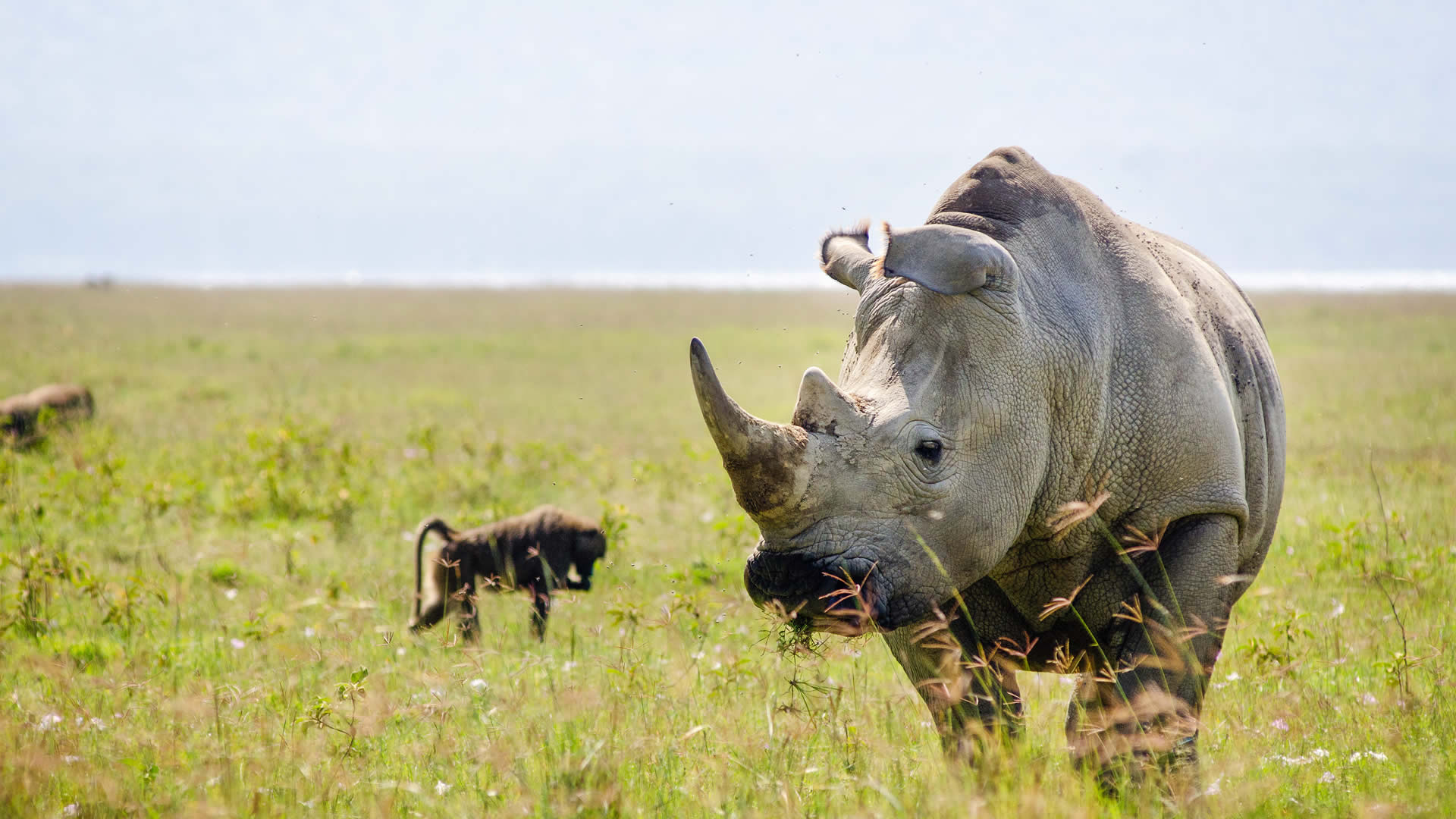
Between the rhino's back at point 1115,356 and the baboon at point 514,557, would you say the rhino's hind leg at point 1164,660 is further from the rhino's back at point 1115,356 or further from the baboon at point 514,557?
the baboon at point 514,557

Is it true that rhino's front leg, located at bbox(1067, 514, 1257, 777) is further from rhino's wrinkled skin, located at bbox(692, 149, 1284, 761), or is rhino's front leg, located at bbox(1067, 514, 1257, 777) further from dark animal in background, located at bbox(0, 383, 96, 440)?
dark animal in background, located at bbox(0, 383, 96, 440)

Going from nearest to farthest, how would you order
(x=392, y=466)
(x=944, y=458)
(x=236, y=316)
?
(x=944, y=458)
(x=392, y=466)
(x=236, y=316)

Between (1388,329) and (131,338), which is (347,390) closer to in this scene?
(131,338)

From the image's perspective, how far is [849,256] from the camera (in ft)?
14.3

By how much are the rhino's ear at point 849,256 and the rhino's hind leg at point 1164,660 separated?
129 cm

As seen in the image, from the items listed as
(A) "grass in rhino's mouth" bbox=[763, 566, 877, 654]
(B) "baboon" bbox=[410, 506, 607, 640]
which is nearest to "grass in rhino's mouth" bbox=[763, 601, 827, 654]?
(A) "grass in rhino's mouth" bbox=[763, 566, 877, 654]

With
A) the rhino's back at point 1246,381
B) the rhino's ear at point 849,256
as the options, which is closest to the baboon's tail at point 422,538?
the rhino's ear at point 849,256

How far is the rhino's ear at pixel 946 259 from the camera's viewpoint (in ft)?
11.7

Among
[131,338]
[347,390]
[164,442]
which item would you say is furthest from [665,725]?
[131,338]

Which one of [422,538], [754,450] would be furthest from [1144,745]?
[422,538]

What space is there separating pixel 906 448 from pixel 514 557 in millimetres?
4001

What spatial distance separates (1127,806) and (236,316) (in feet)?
168

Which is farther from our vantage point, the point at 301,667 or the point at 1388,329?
the point at 1388,329

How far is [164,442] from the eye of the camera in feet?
41.0
